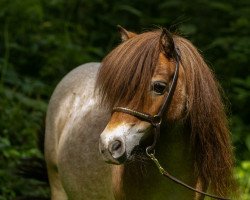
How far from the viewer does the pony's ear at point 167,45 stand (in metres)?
3.66

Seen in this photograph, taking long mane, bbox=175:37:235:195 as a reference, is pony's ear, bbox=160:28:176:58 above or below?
above

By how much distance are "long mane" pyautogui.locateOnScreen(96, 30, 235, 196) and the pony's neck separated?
2.2 inches

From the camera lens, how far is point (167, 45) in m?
3.67

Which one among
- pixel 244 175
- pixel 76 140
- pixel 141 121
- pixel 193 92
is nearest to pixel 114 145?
pixel 141 121

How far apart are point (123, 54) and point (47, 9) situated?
6.71 meters

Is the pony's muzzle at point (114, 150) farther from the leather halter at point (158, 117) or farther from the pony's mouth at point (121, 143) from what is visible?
the leather halter at point (158, 117)

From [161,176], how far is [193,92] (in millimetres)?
517

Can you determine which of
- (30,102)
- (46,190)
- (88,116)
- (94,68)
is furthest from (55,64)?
(88,116)

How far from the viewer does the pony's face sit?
3.37 m

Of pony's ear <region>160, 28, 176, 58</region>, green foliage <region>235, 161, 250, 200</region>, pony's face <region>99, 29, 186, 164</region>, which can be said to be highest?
pony's ear <region>160, 28, 176, 58</region>

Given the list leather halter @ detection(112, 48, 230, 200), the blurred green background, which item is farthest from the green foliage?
leather halter @ detection(112, 48, 230, 200)

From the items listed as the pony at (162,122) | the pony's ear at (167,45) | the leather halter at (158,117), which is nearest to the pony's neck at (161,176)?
the pony at (162,122)

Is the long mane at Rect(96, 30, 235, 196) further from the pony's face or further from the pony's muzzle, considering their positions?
the pony's muzzle

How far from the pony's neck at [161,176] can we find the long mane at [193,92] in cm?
6
